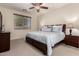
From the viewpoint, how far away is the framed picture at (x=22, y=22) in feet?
6.86

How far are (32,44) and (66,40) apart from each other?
141 centimetres

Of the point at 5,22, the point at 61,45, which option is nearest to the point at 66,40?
the point at 61,45

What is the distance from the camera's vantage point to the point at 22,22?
2.10 m

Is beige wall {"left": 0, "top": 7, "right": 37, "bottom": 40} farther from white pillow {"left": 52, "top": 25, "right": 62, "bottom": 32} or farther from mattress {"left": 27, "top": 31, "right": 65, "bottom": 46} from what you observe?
white pillow {"left": 52, "top": 25, "right": 62, "bottom": 32}

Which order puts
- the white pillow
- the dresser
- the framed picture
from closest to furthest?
the framed picture, the dresser, the white pillow

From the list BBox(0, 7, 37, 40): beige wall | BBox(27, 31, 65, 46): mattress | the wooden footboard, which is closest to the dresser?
BBox(0, 7, 37, 40): beige wall

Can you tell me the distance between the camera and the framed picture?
2090 millimetres

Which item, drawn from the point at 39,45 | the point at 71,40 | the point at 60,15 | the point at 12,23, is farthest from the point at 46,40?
the point at 71,40

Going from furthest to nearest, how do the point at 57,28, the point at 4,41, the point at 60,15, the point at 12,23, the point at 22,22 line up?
the point at 57,28, the point at 60,15, the point at 4,41, the point at 12,23, the point at 22,22

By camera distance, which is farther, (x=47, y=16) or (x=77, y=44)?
(x=77, y=44)

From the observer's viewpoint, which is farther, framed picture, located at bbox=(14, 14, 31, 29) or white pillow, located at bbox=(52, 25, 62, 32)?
white pillow, located at bbox=(52, 25, 62, 32)

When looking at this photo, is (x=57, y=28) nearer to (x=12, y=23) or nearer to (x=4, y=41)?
(x=12, y=23)

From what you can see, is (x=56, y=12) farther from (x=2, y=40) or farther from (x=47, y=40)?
(x=2, y=40)

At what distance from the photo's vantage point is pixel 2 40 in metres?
2.38
